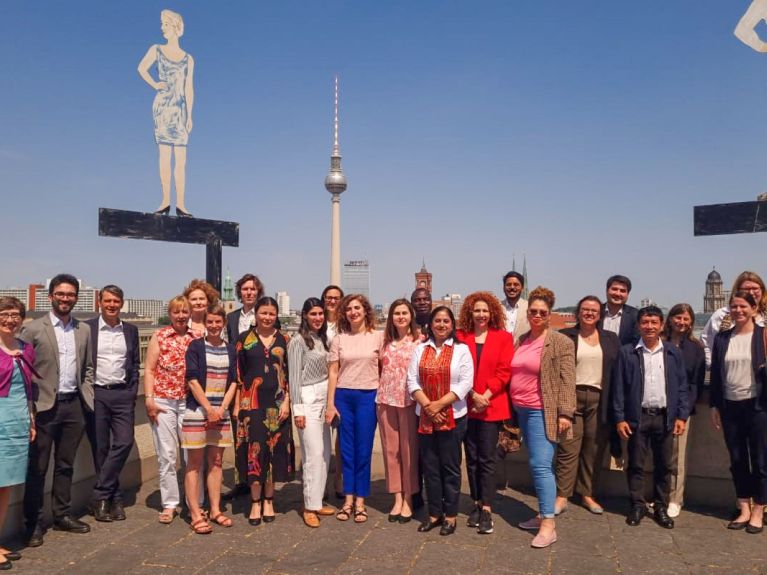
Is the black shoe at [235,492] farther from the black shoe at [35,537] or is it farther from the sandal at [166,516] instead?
the black shoe at [35,537]

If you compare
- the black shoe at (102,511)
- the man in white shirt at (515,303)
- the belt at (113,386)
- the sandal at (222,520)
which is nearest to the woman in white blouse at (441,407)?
the man in white shirt at (515,303)

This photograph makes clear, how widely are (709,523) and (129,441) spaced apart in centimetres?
442

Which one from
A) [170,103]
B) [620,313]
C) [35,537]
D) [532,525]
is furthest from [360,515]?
[170,103]

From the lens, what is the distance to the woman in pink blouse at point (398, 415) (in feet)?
14.7

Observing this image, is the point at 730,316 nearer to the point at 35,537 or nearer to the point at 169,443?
the point at 169,443

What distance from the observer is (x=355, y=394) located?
15.0ft

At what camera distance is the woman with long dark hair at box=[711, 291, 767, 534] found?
13.9ft

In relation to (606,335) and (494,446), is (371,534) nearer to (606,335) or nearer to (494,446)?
(494,446)

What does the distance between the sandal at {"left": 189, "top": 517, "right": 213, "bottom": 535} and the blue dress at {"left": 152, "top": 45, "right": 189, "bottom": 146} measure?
792cm

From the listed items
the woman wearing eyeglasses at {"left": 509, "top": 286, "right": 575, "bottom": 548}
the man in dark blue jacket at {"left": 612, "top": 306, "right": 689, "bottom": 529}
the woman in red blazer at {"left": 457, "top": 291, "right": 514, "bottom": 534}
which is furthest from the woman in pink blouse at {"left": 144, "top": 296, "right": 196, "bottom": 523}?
the man in dark blue jacket at {"left": 612, "top": 306, "right": 689, "bottom": 529}

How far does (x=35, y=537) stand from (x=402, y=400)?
2.65m

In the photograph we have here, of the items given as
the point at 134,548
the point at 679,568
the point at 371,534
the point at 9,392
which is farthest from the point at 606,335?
the point at 9,392

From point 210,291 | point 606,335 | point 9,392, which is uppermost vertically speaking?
point 210,291

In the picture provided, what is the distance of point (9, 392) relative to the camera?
3740 millimetres
